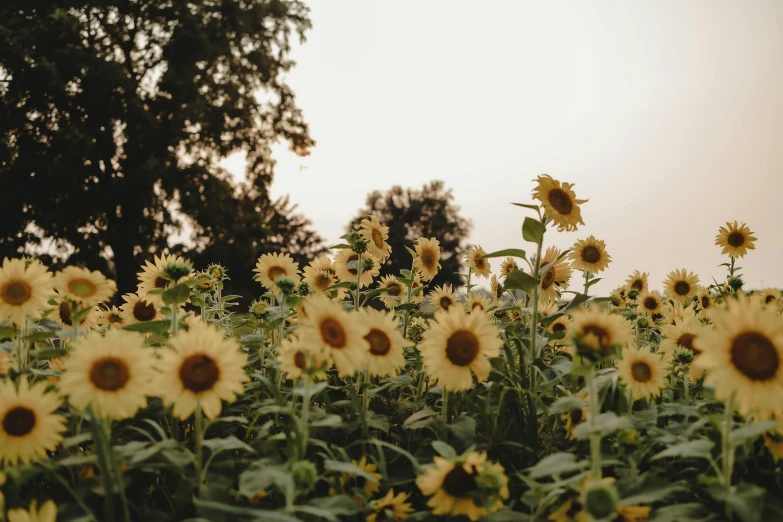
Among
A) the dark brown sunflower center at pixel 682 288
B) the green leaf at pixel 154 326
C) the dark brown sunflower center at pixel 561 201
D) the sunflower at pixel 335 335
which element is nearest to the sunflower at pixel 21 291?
the green leaf at pixel 154 326

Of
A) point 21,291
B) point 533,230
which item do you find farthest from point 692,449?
point 21,291

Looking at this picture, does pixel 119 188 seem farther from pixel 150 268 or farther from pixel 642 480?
pixel 642 480

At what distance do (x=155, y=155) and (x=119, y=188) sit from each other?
156 cm

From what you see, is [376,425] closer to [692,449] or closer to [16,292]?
[692,449]

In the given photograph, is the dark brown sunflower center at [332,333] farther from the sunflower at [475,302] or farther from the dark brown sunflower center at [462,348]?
the sunflower at [475,302]

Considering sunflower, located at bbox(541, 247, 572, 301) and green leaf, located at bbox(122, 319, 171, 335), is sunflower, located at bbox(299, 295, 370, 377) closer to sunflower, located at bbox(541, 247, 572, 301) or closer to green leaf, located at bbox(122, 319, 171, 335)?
green leaf, located at bbox(122, 319, 171, 335)

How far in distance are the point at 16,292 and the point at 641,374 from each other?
2145 mm

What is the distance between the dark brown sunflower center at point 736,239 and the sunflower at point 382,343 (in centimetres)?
387

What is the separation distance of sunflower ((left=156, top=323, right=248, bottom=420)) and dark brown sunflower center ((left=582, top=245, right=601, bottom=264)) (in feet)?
8.07

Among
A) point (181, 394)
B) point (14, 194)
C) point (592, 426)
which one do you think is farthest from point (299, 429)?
point (14, 194)

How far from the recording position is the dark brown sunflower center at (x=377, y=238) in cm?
302

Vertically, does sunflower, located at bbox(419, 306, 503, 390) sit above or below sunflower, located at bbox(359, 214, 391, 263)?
below

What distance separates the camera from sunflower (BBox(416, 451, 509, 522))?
144 cm

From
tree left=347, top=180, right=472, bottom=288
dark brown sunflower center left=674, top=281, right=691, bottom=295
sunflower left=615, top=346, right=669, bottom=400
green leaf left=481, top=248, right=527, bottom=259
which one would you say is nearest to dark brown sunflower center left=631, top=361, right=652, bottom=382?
sunflower left=615, top=346, right=669, bottom=400
